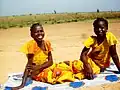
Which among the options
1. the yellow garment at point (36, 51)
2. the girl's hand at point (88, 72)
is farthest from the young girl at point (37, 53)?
the girl's hand at point (88, 72)

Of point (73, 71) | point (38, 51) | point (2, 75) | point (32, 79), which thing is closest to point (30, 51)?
point (38, 51)

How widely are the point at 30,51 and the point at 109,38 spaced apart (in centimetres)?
139

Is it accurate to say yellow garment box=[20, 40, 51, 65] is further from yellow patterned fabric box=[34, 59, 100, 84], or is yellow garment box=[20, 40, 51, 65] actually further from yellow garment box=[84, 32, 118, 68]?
yellow garment box=[84, 32, 118, 68]

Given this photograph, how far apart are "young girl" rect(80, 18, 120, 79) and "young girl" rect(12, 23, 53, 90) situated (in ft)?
2.04

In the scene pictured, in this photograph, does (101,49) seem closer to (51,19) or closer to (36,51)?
(36,51)

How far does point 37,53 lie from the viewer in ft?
17.2

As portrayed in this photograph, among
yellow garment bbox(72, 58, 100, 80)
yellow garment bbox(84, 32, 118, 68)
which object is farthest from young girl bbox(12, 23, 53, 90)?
yellow garment bbox(84, 32, 118, 68)

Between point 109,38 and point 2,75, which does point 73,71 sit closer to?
point 109,38

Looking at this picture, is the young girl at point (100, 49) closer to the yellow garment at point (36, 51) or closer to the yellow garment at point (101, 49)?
the yellow garment at point (101, 49)

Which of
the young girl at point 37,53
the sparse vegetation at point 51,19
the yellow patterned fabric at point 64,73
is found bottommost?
the sparse vegetation at point 51,19

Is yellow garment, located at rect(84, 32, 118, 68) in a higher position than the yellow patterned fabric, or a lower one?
higher

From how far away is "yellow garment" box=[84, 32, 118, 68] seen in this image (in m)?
5.26

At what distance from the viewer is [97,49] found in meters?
5.34

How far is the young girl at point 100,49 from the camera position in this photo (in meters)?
5.14
